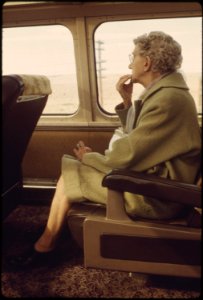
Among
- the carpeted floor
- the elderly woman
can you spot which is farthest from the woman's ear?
the carpeted floor

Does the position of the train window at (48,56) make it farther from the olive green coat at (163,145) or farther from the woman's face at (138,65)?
the olive green coat at (163,145)

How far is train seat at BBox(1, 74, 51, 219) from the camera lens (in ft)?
5.18

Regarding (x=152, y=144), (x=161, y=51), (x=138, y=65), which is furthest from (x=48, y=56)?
(x=152, y=144)

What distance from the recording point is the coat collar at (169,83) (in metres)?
1.99

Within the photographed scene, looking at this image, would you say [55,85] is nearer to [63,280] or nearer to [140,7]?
[140,7]

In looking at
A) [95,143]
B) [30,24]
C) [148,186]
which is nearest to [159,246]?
[148,186]

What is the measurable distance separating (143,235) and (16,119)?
2.88ft

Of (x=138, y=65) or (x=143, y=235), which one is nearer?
(x=143, y=235)

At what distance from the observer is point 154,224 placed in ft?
5.92

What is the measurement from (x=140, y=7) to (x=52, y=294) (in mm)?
2142

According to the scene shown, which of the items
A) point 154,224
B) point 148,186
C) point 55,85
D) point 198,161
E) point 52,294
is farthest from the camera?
point 55,85

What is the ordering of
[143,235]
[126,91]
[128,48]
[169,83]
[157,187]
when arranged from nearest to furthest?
[157,187] → [143,235] → [169,83] → [126,91] → [128,48]

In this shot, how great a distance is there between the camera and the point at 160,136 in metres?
1.88

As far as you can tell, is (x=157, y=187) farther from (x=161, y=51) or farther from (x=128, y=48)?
(x=128, y=48)
